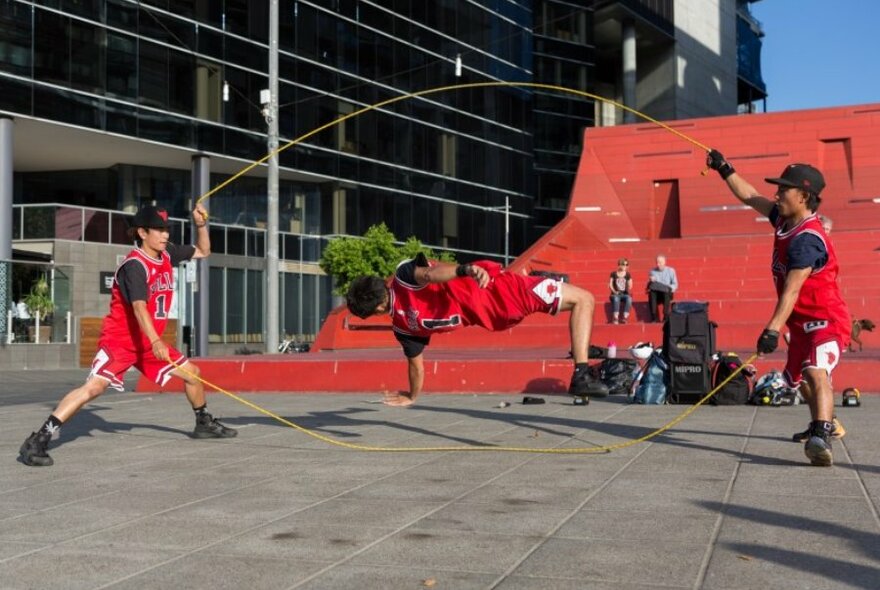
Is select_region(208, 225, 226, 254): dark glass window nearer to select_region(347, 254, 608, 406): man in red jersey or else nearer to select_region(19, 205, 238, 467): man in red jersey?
select_region(19, 205, 238, 467): man in red jersey

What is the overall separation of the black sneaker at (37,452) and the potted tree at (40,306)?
2397cm

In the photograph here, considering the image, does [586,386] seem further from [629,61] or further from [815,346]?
[629,61]

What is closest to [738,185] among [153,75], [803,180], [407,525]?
[803,180]

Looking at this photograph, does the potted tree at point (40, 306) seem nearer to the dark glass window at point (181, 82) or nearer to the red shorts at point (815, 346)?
the dark glass window at point (181, 82)

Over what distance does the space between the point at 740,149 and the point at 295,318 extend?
19.7 meters

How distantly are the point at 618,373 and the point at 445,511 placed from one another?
26.9 feet

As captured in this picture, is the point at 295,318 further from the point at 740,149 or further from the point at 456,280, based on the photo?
the point at 456,280

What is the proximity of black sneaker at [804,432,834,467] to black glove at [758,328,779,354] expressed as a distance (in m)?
0.66

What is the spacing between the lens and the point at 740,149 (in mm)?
28750

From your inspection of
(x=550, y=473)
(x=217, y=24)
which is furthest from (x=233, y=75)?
(x=550, y=473)

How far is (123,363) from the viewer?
27.0 ft

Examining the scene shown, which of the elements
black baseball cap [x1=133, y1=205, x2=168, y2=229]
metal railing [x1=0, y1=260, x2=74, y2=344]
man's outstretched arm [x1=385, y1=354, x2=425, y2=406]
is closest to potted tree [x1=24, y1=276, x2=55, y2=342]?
metal railing [x1=0, y1=260, x2=74, y2=344]

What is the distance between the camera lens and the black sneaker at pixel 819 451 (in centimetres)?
677

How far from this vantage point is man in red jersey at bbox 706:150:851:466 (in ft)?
22.9
